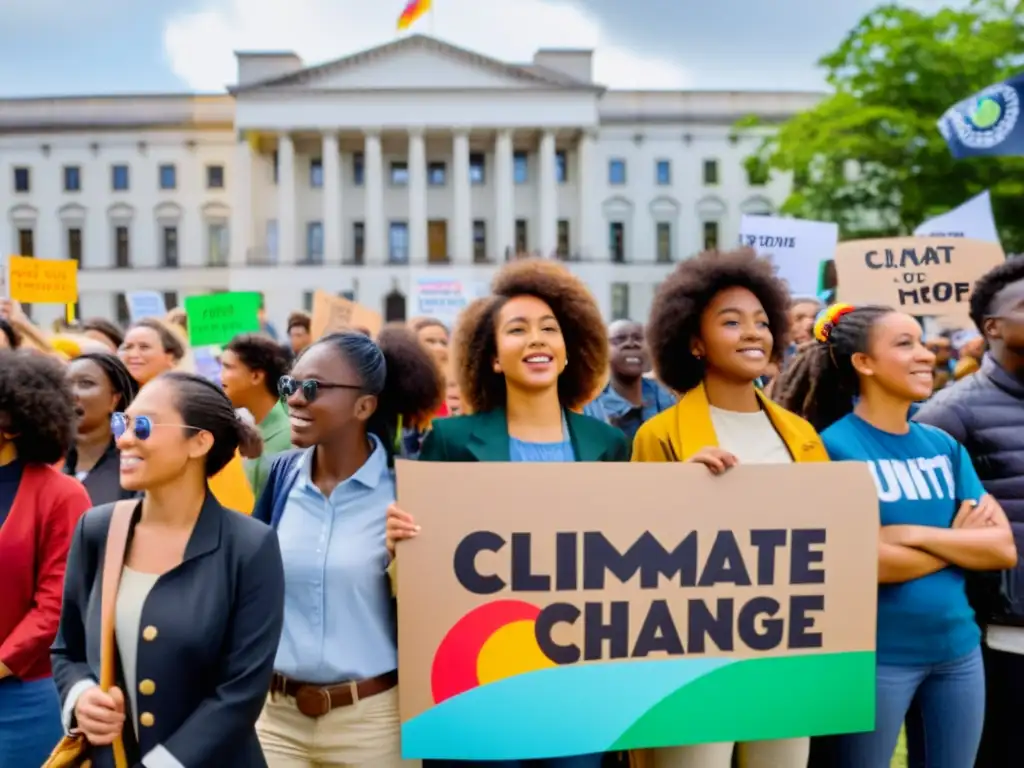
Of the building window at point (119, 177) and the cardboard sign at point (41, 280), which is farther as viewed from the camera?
the building window at point (119, 177)

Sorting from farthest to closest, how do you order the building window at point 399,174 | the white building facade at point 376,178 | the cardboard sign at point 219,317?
the building window at point 399,174, the white building facade at point 376,178, the cardboard sign at point 219,317

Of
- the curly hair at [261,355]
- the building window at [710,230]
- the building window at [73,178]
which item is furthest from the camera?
the building window at [73,178]

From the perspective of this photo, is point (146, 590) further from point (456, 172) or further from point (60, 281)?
point (456, 172)

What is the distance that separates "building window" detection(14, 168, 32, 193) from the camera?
5725 cm

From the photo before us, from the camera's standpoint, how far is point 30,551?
300 cm

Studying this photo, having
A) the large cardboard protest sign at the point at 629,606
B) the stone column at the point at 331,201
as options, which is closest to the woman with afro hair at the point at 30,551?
the large cardboard protest sign at the point at 629,606

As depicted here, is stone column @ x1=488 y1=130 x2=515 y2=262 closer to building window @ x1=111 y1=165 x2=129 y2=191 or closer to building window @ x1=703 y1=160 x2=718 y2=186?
building window @ x1=703 y1=160 x2=718 y2=186

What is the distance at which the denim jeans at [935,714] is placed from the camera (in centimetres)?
299

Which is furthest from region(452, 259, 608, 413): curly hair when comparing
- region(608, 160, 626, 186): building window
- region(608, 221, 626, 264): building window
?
region(608, 160, 626, 186): building window

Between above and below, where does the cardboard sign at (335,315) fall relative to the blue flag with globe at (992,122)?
below

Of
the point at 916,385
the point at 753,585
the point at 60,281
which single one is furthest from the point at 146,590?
the point at 60,281

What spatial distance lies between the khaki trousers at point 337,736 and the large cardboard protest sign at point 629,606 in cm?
8

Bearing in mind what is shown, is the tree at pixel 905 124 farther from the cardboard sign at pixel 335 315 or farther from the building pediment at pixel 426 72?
the building pediment at pixel 426 72

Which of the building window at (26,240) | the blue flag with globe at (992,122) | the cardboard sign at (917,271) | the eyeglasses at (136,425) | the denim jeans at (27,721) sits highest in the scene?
the building window at (26,240)
